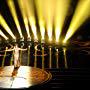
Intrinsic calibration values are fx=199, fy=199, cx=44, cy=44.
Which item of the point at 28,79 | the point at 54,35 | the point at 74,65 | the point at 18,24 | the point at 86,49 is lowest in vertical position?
the point at 28,79

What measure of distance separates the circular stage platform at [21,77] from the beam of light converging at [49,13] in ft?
11.5

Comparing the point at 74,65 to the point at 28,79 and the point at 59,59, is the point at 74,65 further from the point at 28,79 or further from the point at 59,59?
the point at 28,79

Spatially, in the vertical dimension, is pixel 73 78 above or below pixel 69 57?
below

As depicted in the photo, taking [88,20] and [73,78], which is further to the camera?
[88,20]

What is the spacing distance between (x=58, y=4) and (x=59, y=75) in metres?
3.83

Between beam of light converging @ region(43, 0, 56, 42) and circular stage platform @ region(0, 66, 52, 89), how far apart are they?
3.52m

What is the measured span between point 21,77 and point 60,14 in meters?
4.63

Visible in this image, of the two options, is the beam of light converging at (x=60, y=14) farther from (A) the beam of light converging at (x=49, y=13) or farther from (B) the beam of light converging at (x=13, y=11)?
(B) the beam of light converging at (x=13, y=11)

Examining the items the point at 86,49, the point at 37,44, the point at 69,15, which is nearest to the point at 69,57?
the point at 86,49

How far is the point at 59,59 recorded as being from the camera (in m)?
6.11

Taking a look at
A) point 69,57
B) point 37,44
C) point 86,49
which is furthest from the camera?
point 37,44

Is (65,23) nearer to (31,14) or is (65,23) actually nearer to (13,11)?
(31,14)

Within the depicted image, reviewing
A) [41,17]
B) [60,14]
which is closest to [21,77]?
[60,14]

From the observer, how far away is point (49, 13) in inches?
325
